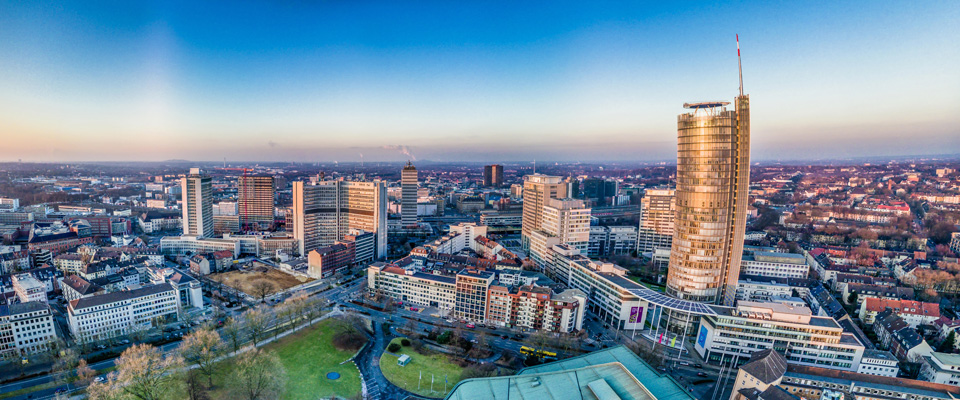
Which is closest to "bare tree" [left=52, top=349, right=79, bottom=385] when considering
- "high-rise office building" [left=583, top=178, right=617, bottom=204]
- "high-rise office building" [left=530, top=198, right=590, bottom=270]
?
"high-rise office building" [left=530, top=198, right=590, bottom=270]

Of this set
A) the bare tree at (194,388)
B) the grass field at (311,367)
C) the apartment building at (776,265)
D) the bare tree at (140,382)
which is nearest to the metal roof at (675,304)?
the apartment building at (776,265)

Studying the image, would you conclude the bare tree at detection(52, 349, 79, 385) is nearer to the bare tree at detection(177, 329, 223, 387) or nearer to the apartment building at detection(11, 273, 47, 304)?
the bare tree at detection(177, 329, 223, 387)

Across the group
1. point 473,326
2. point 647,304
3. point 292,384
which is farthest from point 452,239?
point 292,384

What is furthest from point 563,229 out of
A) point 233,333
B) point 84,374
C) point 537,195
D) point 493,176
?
point 493,176

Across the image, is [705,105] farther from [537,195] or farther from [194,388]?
[194,388]

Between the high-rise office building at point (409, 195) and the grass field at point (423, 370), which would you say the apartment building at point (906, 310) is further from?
the high-rise office building at point (409, 195)

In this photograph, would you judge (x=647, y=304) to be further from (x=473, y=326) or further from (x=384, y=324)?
(x=384, y=324)
